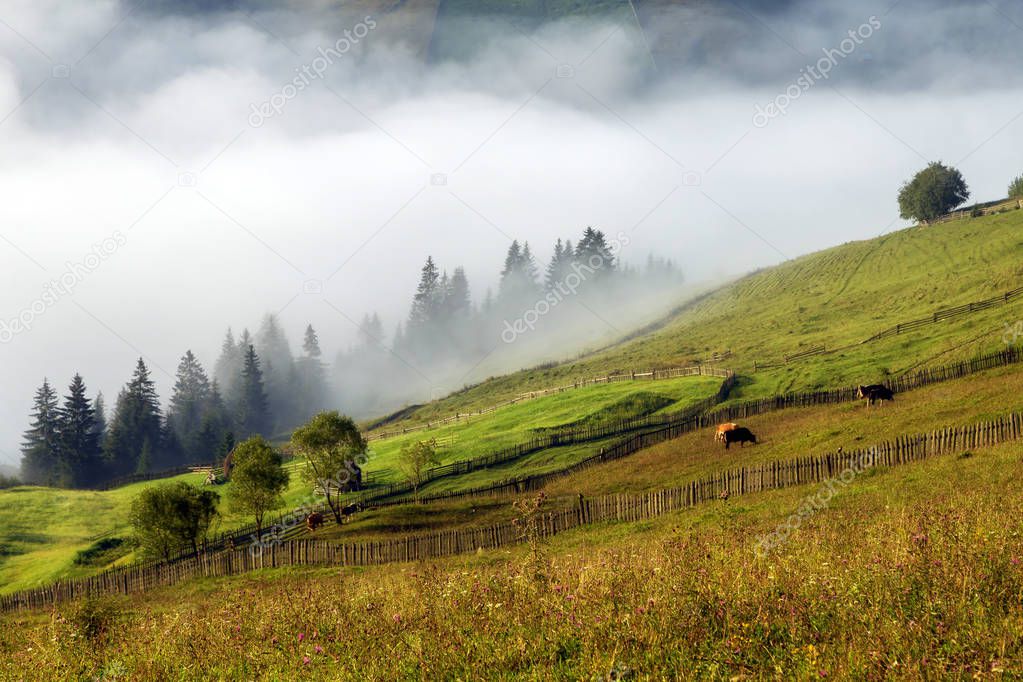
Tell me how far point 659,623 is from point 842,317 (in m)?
94.6

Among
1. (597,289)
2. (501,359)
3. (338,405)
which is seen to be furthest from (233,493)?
(597,289)

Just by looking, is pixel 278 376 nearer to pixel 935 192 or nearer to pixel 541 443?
pixel 541 443

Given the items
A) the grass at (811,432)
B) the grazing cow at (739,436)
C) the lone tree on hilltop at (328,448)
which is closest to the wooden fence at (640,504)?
the grass at (811,432)

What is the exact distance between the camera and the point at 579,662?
690cm

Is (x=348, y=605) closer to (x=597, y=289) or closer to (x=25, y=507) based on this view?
(x=25, y=507)

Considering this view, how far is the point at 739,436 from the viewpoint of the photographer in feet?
154

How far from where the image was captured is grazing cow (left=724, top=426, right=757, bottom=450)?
4662cm

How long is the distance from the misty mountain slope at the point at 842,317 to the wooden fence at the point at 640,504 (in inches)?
→ 1053

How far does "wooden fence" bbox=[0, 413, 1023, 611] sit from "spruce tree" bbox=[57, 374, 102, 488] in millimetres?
107301

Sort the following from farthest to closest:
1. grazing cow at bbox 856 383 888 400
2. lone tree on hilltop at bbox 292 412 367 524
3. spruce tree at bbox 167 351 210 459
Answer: spruce tree at bbox 167 351 210 459
lone tree on hilltop at bbox 292 412 367 524
grazing cow at bbox 856 383 888 400

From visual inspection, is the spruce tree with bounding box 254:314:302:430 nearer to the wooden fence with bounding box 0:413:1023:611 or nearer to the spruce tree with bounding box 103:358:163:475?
the spruce tree with bounding box 103:358:163:475

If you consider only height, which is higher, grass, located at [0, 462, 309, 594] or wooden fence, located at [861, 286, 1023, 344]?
wooden fence, located at [861, 286, 1023, 344]

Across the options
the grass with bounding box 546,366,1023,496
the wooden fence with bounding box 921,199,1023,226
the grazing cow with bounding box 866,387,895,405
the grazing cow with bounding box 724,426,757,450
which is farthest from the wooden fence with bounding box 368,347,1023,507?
the wooden fence with bounding box 921,199,1023,226

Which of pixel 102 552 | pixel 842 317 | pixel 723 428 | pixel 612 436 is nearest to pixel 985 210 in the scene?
pixel 842 317
